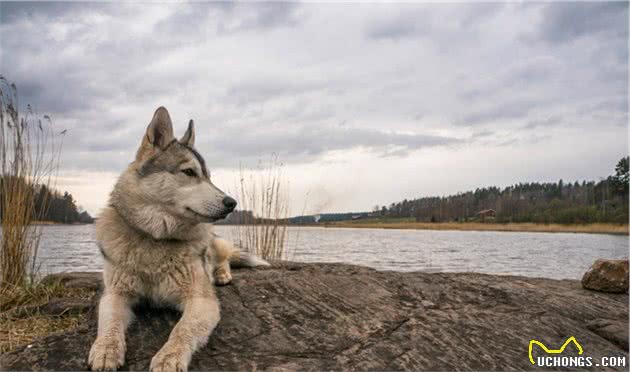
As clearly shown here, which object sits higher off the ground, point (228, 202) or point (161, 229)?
point (228, 202)

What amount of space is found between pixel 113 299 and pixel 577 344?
4.32 meters

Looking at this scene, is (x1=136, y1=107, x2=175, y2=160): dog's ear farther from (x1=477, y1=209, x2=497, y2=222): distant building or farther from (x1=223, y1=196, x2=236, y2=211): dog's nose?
(x1=477, y1=209, x2=497, y2=222): distant building

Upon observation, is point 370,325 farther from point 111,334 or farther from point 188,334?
point 111,334

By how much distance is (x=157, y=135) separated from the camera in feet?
14.3

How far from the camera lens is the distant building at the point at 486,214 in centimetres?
5972

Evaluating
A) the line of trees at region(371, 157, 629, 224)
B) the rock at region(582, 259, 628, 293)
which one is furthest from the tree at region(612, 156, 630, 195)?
the rock at region(582, 259, 628, 293)

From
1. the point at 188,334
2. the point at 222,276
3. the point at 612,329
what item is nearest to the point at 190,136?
the point at 222,276

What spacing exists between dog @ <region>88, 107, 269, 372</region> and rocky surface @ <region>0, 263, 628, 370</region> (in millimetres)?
265

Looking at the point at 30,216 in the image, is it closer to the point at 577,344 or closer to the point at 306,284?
the point at 306,284

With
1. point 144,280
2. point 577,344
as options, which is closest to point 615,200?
point 577,344

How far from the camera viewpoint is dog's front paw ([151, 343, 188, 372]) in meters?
3.12

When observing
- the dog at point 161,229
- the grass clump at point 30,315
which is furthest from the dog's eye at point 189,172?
the grass clump at point 30,315

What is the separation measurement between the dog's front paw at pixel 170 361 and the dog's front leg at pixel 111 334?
1.03 ft

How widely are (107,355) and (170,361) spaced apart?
47cm
